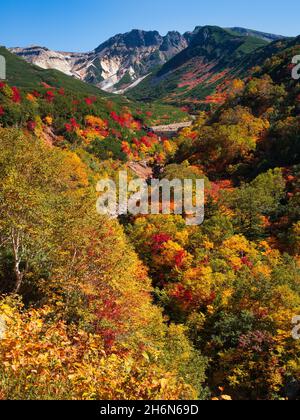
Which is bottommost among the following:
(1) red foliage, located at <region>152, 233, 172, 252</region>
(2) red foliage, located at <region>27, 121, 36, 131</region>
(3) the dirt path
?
(1) red foliage, located at <region>152, 233, 172, 252</region>

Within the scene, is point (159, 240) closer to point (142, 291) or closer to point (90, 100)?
point (142, 291)

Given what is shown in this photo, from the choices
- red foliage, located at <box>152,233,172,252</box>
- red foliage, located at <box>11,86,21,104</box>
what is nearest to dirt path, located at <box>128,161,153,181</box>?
red foliage, located at <box>11,86,21,104</box>

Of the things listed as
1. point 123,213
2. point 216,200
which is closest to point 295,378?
point 216,200

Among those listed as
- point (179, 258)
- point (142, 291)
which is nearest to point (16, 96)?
point (179, 258)

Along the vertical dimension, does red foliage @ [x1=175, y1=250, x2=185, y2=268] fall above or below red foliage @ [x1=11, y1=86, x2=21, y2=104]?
below

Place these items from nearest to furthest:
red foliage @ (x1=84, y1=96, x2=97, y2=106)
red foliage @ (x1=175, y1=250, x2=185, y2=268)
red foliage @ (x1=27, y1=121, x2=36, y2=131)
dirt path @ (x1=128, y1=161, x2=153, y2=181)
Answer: red foliage @ (x1=175, y1=250, x2=185, y2=268)
red foliage @ (x1=27, y1=121, x2=36, y2=131)
dirt path @ (x1=128, y1=161, x2=153, y2=181)
red foliage @ (x1=84, y1=96, x2=97, y2=106)

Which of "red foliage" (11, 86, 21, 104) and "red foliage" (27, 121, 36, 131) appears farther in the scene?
"red foliage" (11, 86, 21, 104)

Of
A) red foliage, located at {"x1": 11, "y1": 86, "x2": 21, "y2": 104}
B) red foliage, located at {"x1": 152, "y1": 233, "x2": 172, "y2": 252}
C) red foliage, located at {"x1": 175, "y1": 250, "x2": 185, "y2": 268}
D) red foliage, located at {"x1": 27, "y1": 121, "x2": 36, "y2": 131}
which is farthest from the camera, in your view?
red foliage, located at {"x1": 11, "y1": 86, "x2": 21, "y2": 104}

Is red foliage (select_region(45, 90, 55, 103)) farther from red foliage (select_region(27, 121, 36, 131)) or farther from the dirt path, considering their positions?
the dirt path

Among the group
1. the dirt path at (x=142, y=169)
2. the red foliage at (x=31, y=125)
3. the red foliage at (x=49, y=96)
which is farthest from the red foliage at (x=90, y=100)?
the red foliage at (x=31, y=125)

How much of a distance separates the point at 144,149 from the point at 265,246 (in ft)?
284

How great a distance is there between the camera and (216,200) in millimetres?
66562

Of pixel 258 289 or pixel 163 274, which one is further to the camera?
pixel 163 274

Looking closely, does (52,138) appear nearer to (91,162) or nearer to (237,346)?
(91,162)
